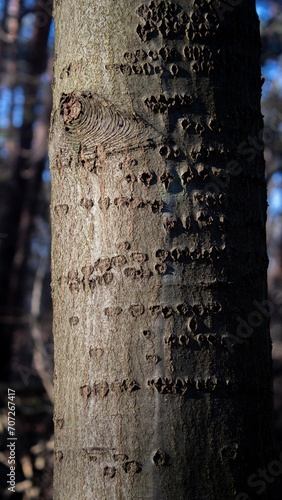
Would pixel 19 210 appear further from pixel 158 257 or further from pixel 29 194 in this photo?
pixel 158 257

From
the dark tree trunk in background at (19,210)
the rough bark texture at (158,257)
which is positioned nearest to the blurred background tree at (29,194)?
the dark tree trunk in background at (19,210)

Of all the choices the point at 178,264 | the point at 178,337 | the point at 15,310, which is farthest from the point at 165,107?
the point at 15,310

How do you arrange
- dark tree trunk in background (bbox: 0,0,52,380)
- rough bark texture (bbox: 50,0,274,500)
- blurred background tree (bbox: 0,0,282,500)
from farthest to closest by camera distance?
dark tree trunk in background (bbox: 0,0,52,380)
blurred background tree (bbox: 0,0,282,500)
rough bark texture (bbox: 50,0,274,500)

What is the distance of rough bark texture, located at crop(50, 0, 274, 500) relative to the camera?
2.94 ft

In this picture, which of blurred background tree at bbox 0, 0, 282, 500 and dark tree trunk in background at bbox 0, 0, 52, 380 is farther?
dark tree trunk in background at bbox 0, 0, 52, 380

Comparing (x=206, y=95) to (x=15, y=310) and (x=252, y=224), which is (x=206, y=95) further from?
(x=15, y=310)

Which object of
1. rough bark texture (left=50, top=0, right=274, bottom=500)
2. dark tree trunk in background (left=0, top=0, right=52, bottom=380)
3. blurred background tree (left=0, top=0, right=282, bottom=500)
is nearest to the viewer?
rough bark texture (left=50, top=0, right=274, bottom=500)

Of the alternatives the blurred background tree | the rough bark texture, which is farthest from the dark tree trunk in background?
the rough bark texture

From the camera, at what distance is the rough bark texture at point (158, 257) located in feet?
2.94

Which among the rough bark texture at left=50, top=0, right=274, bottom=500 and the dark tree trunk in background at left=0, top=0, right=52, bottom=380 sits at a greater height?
the dark tree trunk in background at left=0, top=0, right=52, bottom=380

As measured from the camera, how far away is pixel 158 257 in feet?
3.07

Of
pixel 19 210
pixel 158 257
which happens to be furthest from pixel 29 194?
pixel 158 257

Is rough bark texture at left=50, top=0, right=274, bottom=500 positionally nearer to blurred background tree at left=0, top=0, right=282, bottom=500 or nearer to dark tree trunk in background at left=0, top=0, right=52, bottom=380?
blurred background tree at left=0, top=0, right=282, bottom=500

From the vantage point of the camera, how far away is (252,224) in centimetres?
101
